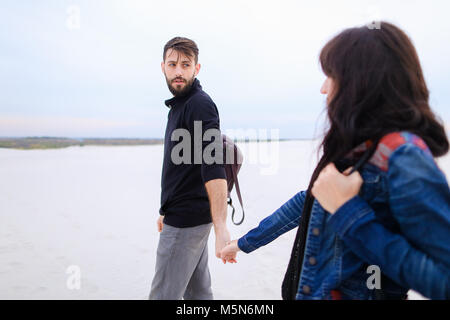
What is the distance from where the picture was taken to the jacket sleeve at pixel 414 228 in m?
A: 0.81

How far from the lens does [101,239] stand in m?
5.17

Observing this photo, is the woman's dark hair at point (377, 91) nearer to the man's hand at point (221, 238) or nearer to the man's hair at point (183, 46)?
the man's hand at point (221, 238)

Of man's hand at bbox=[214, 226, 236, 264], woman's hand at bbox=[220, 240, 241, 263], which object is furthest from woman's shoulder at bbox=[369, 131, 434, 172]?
man's hand at bbox=[214, 226, 236, 264]

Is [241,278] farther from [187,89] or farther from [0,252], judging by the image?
[0,252]

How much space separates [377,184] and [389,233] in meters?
0.15

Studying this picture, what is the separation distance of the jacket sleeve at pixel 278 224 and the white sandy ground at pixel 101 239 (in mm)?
226

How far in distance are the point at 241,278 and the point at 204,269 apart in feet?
5.70

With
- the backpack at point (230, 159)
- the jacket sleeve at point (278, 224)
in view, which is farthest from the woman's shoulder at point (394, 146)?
the backpack at point (230, 159)

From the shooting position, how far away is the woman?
0.83 m

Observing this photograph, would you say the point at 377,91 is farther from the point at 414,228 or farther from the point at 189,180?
the point at 189,180

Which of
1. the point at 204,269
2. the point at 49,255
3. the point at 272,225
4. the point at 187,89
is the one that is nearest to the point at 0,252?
the point at 49,255

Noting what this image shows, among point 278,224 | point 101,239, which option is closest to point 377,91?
point 278,224

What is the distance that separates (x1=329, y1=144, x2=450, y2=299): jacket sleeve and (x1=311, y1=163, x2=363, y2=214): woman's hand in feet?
0.22

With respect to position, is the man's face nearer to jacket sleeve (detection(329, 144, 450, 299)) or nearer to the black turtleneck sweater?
the black turtleneck sweater
